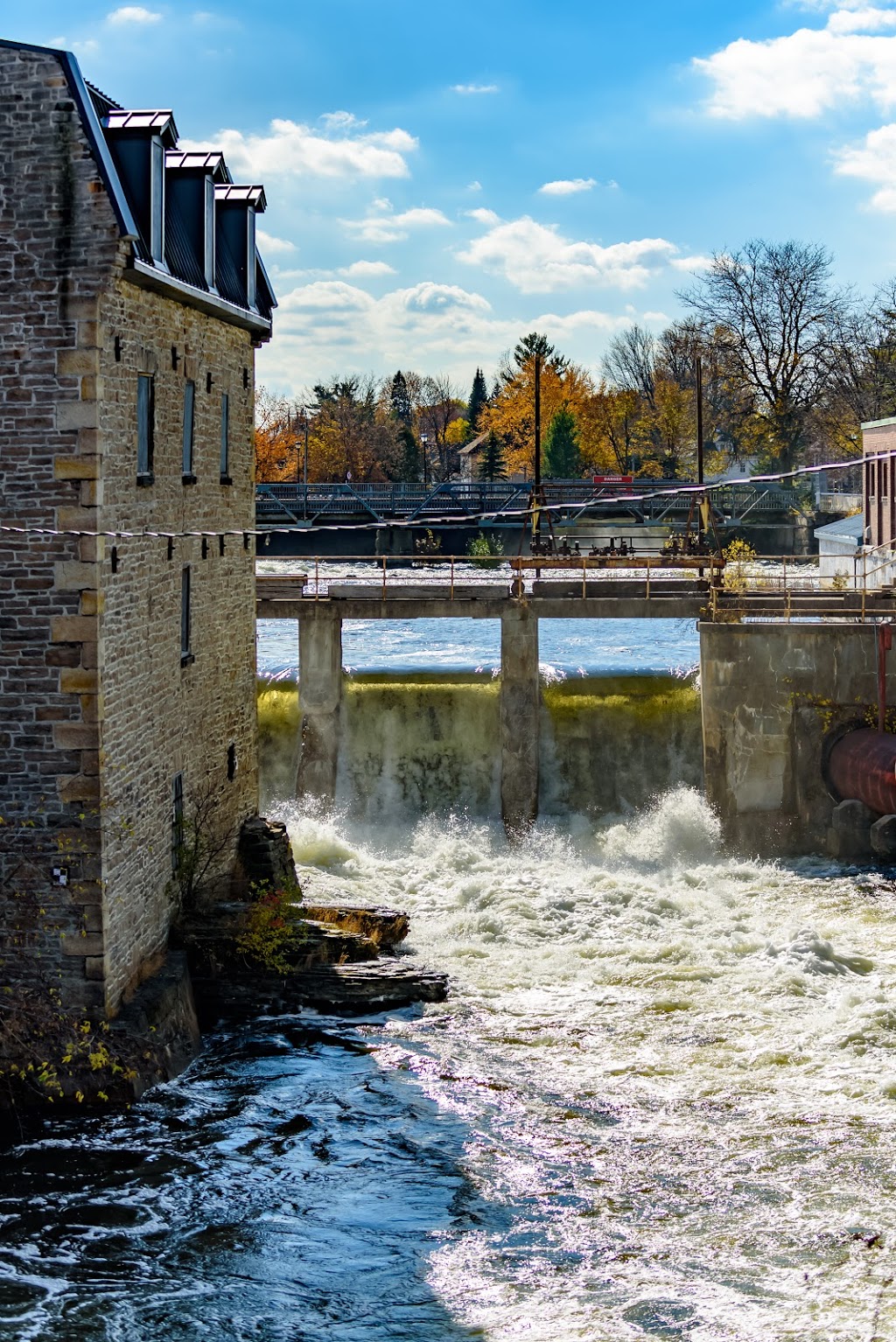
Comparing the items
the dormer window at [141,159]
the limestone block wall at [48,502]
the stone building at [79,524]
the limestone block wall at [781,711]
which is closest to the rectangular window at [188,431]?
the stone building at [79,524]

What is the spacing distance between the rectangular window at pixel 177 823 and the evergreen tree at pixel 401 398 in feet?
374

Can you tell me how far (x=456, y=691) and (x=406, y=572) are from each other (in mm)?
24891

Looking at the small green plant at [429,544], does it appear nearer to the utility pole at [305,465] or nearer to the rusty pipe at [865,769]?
the utility pole at [305,465]

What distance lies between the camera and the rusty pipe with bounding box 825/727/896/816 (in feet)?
96.6

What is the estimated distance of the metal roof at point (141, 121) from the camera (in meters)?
18.5

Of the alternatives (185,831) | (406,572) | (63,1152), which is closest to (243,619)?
(185,831)

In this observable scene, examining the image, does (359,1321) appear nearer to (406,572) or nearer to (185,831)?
(185,831)

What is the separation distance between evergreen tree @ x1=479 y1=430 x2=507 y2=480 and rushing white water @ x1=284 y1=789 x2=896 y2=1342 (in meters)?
69.2

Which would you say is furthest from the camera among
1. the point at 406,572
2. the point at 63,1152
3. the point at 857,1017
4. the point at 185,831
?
the point at 406,572

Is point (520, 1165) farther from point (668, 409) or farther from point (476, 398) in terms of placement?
point (476, 398)

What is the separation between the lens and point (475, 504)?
71562 mm

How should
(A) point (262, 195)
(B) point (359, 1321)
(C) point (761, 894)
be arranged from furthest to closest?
1. (C) point (761, 894)
2. (A) point (262, 195)
3. (B) point (359, 1321)

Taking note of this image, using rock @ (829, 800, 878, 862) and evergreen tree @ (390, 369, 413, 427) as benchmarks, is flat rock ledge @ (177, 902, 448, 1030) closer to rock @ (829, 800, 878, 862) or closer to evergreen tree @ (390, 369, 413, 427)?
rock @ (829, 800, 878, 862)

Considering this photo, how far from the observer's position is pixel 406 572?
5859cm
